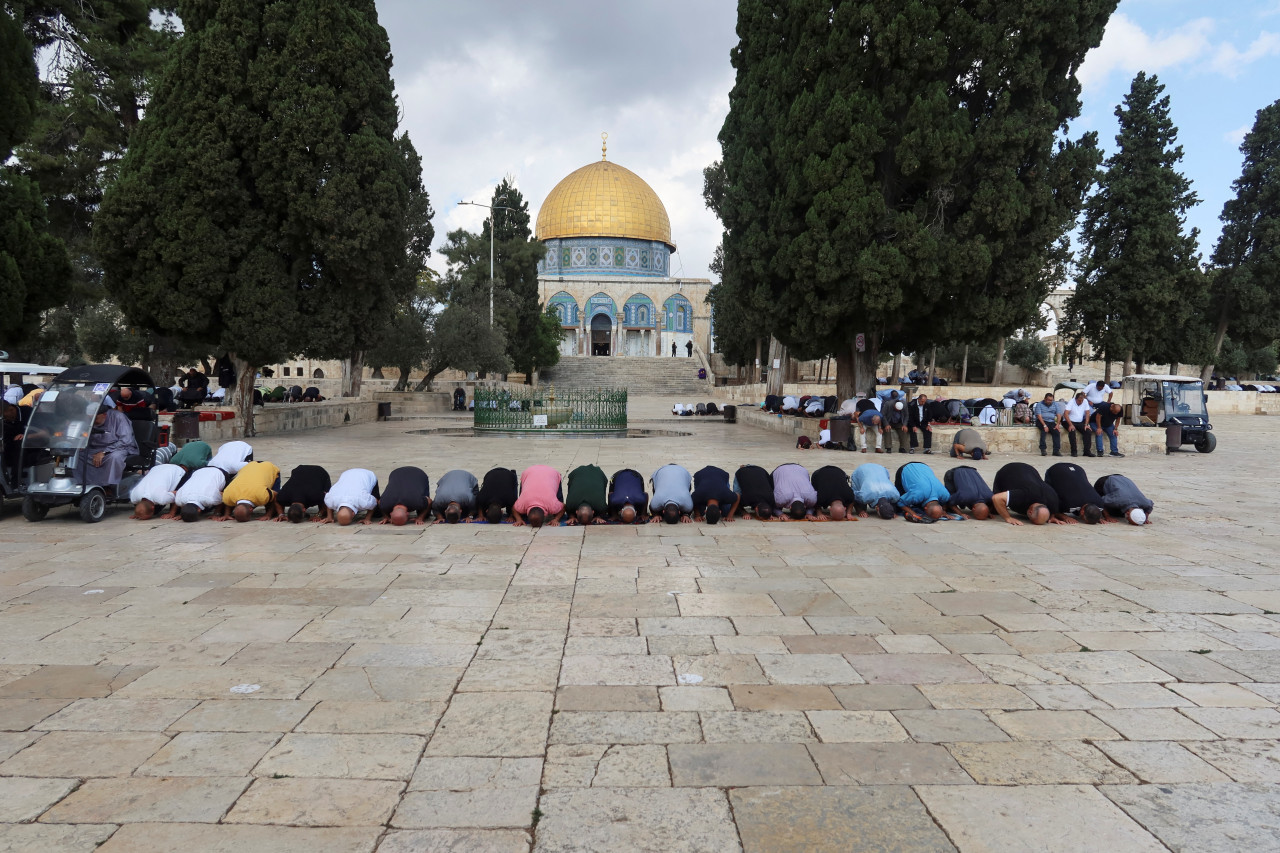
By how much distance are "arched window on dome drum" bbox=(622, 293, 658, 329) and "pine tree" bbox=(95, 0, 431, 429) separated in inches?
1691

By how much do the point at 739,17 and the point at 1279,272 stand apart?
23.3 metres

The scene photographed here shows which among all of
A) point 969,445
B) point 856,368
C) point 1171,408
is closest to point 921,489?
point 969,445

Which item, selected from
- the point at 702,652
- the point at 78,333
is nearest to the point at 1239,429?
the point at 702,652

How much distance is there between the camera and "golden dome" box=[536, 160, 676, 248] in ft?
190

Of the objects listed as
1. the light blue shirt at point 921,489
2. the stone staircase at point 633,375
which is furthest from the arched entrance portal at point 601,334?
the light blue shirt at point 921,489

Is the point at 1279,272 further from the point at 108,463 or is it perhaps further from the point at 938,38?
the point at 108,463

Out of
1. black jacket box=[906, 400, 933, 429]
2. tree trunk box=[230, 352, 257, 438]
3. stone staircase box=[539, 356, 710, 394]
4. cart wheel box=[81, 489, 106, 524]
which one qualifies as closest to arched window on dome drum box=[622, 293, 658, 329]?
stone staircase box=[539, 356, 710, 394]

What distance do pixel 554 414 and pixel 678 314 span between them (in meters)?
42.1

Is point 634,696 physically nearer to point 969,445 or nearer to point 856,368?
point 969,445

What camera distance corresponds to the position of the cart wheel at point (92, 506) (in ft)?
22.9

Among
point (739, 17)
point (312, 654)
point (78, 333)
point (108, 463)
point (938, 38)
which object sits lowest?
point (312, 654)

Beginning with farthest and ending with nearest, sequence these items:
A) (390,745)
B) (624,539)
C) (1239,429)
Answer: (1239,429) < (624,539) < (390,745)

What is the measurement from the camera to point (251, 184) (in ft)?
48.5

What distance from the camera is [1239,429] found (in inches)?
866
